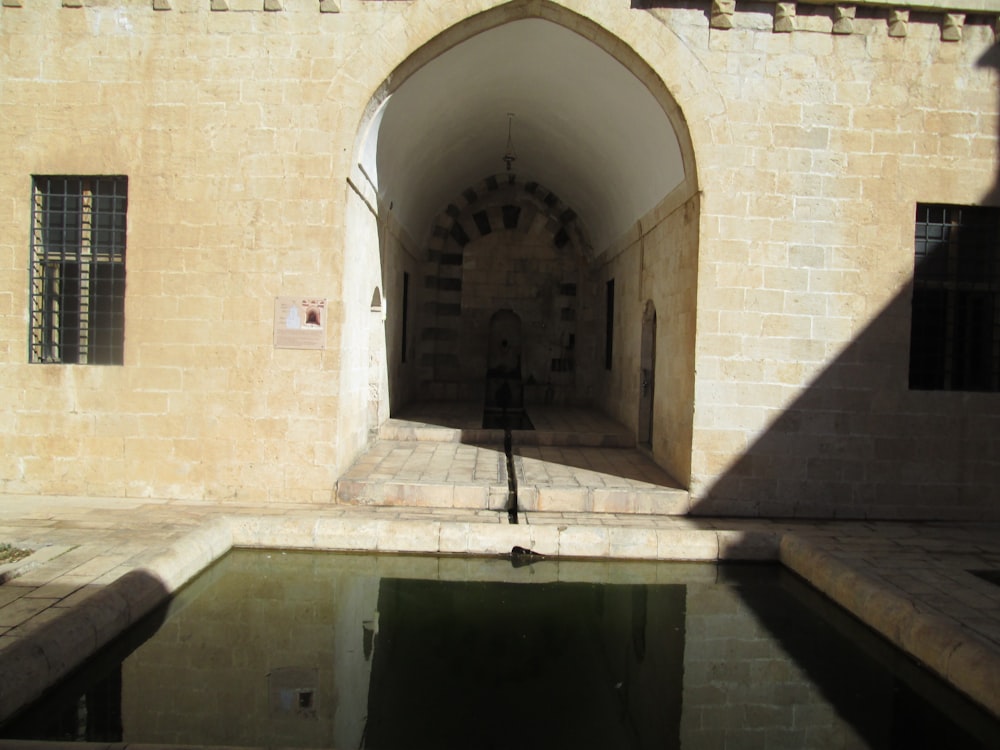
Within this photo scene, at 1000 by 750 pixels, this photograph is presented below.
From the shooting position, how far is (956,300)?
729cm

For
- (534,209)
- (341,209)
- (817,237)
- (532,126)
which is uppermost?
(532,126)

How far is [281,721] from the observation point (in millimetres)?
3670

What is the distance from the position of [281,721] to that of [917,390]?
637 cm

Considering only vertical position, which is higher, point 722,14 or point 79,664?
point 722,14

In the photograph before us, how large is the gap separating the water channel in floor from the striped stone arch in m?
8.77

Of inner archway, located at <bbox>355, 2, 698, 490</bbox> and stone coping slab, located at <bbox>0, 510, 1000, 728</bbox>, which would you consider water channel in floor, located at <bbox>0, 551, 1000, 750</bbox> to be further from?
inner archway, located at <bbox>355, 2, 698, 490</bbox>

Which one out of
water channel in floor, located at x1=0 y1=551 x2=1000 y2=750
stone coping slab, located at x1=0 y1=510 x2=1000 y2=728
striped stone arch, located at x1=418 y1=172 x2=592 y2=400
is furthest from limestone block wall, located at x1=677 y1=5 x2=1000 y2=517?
striped stone arch, located at x1=418 y1=172 x2=592 y2=400

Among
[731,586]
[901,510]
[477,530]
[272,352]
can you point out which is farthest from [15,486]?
[901,510]

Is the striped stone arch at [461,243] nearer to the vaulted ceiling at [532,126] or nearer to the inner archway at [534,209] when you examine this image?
the inner archway at [534,209]

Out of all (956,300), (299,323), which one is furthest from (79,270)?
(956,300)

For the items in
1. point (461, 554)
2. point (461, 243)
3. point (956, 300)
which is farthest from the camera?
point (461, 243)

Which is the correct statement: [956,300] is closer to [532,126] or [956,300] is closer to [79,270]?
[532,126]

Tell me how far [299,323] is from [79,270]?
2295 mm

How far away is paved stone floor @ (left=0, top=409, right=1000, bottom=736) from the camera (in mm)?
3951
